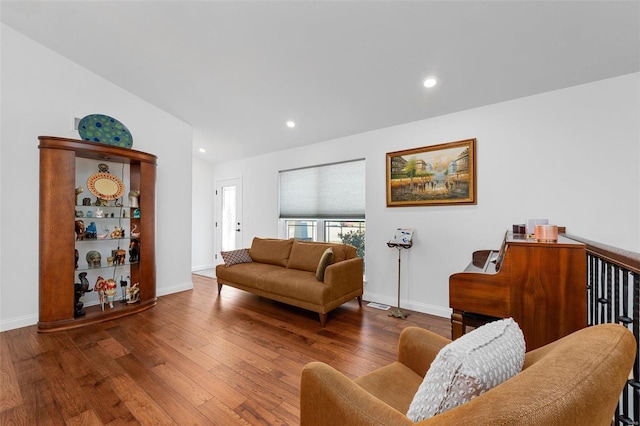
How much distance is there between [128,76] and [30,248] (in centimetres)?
228

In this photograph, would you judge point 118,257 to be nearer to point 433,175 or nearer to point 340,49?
point 340,49

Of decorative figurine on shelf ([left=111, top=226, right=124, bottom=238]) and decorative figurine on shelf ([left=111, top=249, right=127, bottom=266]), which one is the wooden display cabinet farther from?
decorative figurine on shelf ([left=111, top=226, right=124, bottom=238])

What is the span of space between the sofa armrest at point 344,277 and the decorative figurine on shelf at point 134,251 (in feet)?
8.21

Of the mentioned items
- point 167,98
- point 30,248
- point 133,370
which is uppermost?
point 167,98

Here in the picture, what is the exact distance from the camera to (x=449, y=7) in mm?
1842

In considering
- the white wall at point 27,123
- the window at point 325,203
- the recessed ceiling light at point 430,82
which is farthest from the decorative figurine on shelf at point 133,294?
the recessed ceiling light at point 430,82

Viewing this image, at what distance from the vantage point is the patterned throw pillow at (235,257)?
4012 mm

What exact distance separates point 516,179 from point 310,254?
2.53 m

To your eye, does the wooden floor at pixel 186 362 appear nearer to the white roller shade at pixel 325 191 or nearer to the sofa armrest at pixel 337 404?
the sofa armrest at pixel 337 404

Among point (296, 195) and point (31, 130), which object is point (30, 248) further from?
point (296, 195)

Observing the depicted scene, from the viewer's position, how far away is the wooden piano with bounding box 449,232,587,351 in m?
1.45

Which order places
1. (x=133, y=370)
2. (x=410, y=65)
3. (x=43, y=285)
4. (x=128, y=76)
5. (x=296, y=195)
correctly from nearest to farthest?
1. (x=133, y=370)
2. (x=410, y=65)
3. (x=43, y=285)
4. (x=128, y=76)
5. (x=296, y=195)

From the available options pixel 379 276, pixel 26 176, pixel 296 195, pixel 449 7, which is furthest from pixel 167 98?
pixel 379 276

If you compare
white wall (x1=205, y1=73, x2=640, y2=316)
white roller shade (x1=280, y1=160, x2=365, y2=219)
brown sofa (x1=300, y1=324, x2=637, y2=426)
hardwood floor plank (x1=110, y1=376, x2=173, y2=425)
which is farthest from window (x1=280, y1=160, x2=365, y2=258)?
brown sofa (x1=300, y1=324, x2=637, y2=426)
